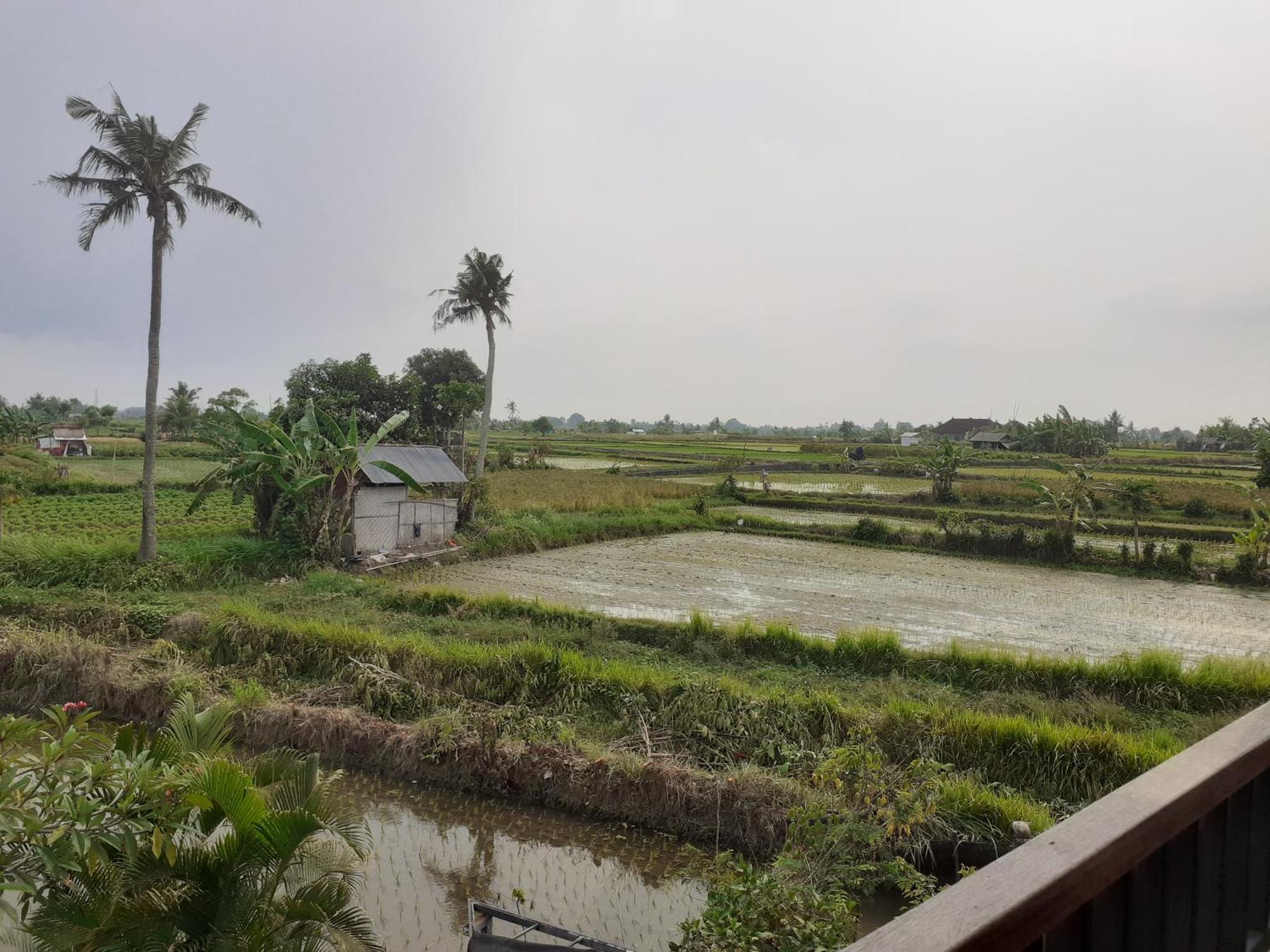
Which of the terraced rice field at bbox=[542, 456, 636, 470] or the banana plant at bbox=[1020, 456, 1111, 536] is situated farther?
the terraced rice field at bbox=[542, 456, 636, 470]

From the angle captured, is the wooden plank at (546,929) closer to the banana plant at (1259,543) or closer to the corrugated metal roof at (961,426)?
the banana plant at (1259,543)

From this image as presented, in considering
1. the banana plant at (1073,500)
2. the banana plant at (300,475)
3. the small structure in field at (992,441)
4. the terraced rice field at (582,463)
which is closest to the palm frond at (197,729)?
the banana plant at (300,475)

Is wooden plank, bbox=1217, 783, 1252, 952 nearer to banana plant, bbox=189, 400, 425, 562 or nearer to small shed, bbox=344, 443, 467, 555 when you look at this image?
banana plant, bbox=189, 400, 425, 562

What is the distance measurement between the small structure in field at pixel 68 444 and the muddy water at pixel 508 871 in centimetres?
4206

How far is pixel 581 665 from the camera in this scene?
28.4 feet

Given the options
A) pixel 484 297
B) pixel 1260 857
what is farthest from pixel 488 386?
pixel 1260 857

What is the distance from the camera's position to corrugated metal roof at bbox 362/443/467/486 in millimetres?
16422

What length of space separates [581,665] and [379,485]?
9.33 metres

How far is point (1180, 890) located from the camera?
124cm

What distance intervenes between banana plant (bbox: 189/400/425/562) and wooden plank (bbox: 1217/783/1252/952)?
47.7 ft

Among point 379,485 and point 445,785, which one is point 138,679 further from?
point 379,485

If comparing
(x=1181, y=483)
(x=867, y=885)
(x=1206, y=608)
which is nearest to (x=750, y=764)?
(x=867, y=885)

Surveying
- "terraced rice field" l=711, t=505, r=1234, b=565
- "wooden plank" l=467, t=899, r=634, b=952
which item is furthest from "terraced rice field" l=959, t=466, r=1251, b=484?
"wooden plank" l=467, t=899, r=634, b=952

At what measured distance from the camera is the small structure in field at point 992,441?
2048 inches
